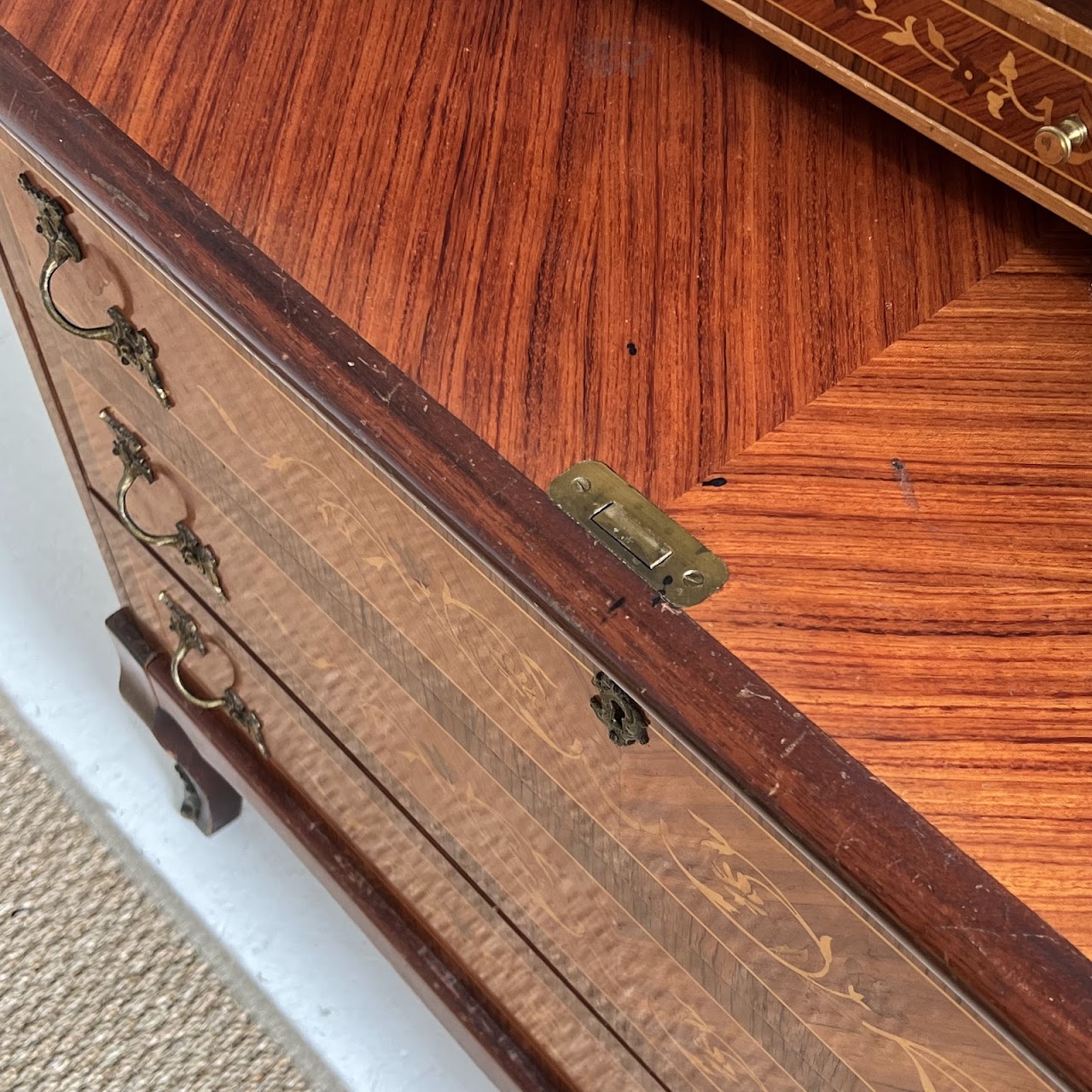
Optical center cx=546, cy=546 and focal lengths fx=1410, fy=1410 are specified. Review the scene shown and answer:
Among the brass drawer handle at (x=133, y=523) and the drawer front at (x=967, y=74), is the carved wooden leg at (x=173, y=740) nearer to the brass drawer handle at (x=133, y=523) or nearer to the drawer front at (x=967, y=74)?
the brass drawer handle at (x=133, y=523)

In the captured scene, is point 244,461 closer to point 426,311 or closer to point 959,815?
point 426,311

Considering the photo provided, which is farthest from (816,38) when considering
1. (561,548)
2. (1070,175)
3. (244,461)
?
(244,461)

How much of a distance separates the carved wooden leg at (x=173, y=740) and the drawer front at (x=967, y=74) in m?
0.77

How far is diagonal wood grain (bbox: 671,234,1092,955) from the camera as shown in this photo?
450 millimetres

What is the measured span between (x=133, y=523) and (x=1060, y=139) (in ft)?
2.09

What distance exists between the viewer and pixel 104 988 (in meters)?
1.20

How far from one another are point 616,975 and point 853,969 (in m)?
0.24

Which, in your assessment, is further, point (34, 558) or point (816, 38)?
point (34, 558)

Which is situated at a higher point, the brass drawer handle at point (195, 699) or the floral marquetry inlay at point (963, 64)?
the brass drawer handle at point (195, 699)

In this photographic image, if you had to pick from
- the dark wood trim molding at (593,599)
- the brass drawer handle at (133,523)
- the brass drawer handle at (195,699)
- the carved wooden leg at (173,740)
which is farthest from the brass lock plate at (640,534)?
the carved wooden leg at (173,740)

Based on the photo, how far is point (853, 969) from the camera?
0.52m

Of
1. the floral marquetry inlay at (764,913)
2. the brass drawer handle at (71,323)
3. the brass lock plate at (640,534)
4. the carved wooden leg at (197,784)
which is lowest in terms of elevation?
the floral marquetry inlay at (764,913)

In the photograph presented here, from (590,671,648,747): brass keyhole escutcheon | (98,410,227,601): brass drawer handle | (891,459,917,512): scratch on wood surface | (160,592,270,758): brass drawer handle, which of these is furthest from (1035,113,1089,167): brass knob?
(160,592,270,758): brass drawer handle

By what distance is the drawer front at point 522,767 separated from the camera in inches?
20.9
